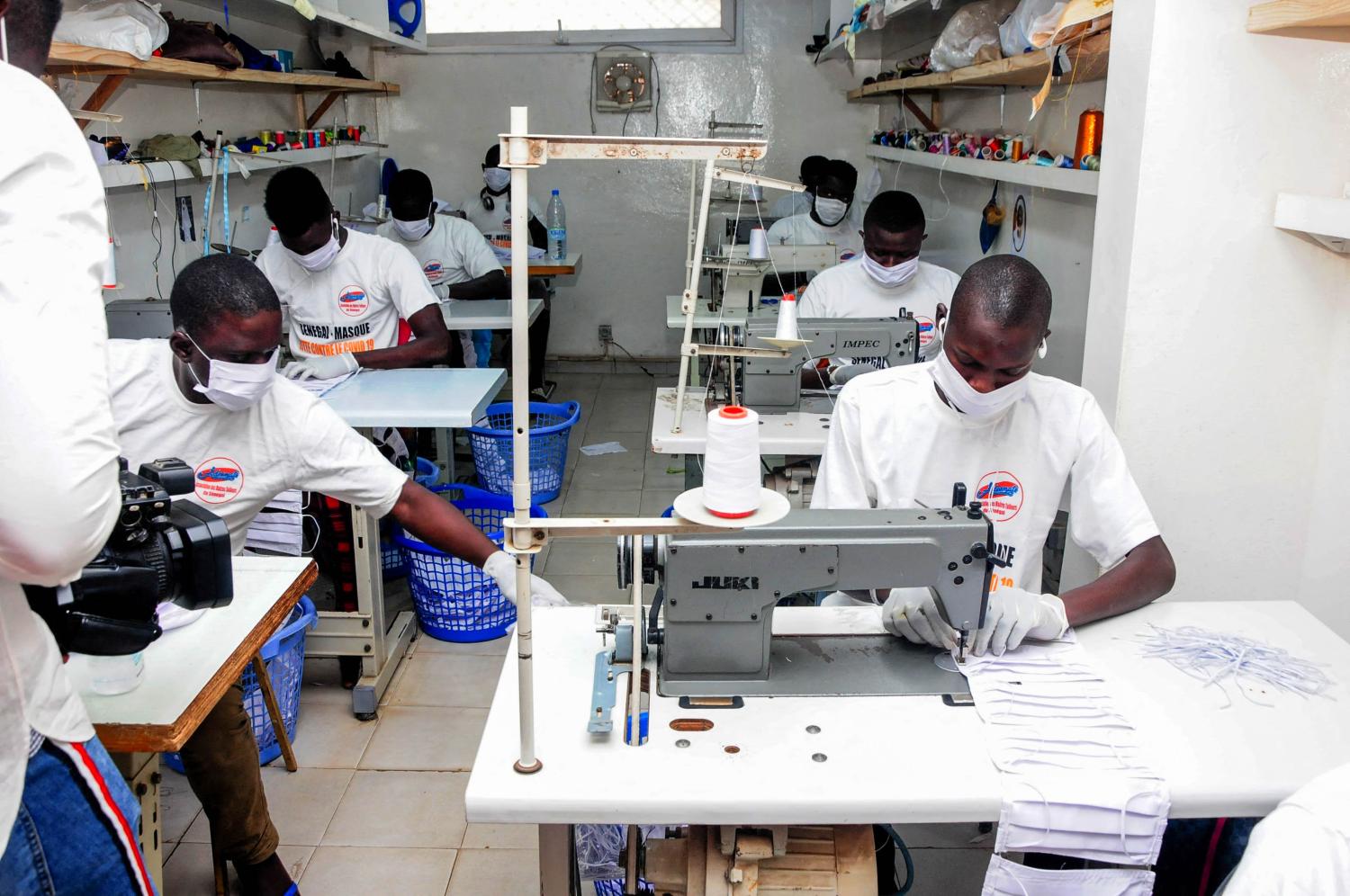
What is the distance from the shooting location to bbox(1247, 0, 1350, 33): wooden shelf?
5.96 ft

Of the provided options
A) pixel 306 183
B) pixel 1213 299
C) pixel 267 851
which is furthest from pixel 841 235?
pixel 267 851

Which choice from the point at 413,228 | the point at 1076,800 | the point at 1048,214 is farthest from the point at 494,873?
the point at 413,228

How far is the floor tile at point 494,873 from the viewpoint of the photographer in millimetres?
2234

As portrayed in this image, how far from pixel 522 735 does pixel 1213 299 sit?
5.74ft

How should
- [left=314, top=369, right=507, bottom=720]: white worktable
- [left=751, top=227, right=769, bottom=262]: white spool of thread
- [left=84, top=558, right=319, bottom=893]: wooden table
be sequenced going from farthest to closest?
[left=751, top=227, right=769, bottom=262]: white spool of thread, [left=314, top=369, right=507, bottom=720]: white worktable, [left=84, top=558, right=319, bottom=893]: wooden table

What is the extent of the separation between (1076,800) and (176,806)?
213 centimetres

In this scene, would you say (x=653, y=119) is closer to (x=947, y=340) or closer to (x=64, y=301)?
(x=947, y=340)

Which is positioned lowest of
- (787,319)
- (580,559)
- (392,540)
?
(580,559)

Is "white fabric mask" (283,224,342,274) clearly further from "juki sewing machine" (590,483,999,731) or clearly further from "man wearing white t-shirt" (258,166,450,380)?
"juki sewing machine" (590,483,999,731)

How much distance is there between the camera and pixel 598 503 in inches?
181

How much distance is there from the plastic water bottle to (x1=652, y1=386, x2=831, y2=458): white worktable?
285 cm

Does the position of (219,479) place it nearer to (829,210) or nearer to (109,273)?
(109,273)

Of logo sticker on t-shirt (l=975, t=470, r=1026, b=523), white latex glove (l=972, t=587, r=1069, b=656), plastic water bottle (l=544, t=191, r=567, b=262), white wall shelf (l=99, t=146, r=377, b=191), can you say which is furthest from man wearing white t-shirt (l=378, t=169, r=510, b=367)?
white latex glove (l=972, t=587, r=1069, b=656)

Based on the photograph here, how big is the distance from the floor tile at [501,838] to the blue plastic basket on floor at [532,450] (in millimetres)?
1726
